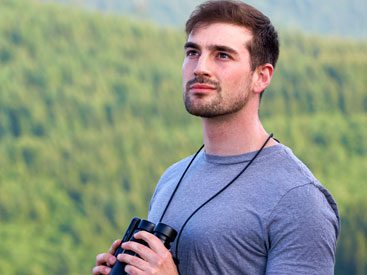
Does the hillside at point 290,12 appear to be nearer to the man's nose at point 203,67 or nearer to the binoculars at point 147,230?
the man's nose at point 203,67

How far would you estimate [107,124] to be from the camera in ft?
42.0

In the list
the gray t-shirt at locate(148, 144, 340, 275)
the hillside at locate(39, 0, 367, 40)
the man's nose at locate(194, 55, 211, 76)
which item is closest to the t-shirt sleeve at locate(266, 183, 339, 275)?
the gray t-shirt at locate(148, 144, 340, 275)

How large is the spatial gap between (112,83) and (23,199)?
2175 mm

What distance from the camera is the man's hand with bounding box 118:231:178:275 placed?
65.2 inches

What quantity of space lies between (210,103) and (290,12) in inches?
463

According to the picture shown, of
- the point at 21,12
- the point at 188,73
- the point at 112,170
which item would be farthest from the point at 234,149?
the point at 21,12

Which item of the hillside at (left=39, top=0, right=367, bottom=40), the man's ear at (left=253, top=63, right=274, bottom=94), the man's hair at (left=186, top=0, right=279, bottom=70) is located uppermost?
the hillside at (left=39, top=0, right=367, bottom=40)

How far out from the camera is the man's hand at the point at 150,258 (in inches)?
65.2

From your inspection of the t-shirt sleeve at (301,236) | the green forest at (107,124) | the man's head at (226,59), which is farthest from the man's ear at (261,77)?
the green forest at (107,124)

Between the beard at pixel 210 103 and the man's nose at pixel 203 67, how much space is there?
0.03ft

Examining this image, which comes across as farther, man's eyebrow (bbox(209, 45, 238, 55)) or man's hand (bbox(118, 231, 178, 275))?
man's eyebrow (bbox(209, 45, 238, 55))

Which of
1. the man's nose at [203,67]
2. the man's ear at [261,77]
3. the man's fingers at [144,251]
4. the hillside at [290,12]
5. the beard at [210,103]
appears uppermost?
the hillside at [290,12]

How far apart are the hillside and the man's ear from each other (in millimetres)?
11230

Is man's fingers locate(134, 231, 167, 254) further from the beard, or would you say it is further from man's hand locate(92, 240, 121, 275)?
the beard
